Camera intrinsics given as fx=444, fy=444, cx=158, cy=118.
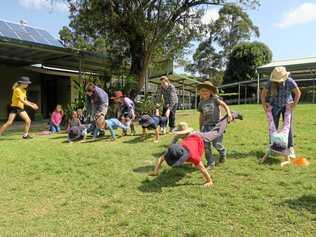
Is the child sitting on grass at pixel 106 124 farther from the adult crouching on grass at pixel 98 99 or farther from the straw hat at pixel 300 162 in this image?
the straw hat at pixel 300 162

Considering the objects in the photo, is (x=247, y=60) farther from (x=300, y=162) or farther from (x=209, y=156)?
(x=209, y=156)

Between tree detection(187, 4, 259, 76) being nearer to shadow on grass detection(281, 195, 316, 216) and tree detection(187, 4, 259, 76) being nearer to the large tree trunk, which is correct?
the large tree trunk

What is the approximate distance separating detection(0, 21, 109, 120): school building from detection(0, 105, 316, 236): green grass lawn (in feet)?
33.0

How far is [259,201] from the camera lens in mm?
5980

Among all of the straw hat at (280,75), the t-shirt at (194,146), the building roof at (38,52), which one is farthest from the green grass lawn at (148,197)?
the building roof at (38,52)

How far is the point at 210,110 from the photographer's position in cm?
784

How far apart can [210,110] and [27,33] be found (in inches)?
671

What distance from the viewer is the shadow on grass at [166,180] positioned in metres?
6.90

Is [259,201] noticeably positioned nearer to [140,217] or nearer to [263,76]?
[140,217]

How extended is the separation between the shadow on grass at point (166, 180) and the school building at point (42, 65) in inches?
451

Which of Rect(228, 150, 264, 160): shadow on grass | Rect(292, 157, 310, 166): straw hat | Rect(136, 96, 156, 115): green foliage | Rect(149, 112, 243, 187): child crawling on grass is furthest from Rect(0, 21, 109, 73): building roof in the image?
Rect(292, 157, 310, 166): straw hat

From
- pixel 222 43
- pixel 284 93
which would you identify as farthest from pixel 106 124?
pixel 222 43

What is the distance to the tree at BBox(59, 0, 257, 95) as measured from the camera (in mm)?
19766

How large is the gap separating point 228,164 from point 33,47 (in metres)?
12.6
